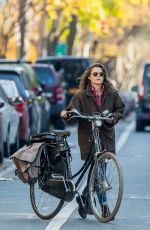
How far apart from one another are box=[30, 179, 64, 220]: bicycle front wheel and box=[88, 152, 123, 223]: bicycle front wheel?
39 cm

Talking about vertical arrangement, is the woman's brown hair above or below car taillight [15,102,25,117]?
above

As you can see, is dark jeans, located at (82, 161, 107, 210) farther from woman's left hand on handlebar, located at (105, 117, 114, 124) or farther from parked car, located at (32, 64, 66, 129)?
parked car, located at (32, 64, 66, 129)

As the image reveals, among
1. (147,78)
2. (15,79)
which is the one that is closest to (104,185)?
(15,79)

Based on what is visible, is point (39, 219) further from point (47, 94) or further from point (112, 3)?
point (112, 3)

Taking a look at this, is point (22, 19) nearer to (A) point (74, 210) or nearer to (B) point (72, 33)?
(B) point (72, 33)

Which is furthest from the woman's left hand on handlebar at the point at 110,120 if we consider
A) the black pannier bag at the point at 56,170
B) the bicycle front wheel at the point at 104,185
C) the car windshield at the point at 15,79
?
the car windshield at the point at 15,79

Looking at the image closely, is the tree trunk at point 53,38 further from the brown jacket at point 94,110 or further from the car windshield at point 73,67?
the brown jacket at point 94,110

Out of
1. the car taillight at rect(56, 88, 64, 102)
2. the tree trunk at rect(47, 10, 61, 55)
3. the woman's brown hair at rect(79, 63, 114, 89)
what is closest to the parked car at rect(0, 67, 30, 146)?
the car taillight at rect(56, 88, 64, 102)

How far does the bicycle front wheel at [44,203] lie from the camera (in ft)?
41.0

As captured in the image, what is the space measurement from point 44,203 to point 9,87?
12.3 meters

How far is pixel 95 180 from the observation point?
12352mm

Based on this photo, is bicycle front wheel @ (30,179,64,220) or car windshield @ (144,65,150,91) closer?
bicycle front wheel @ (30,179,64,220)

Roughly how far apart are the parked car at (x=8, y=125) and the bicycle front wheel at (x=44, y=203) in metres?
8.32

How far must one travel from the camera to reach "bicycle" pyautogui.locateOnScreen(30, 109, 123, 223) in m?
12.1
